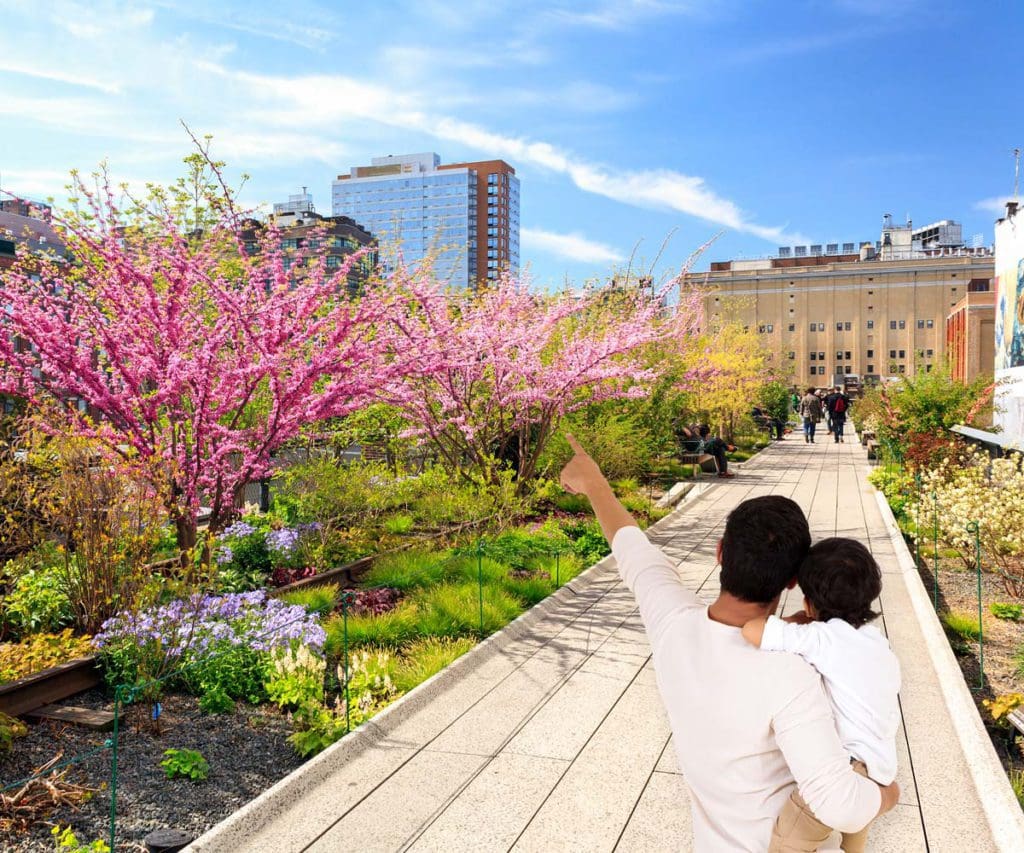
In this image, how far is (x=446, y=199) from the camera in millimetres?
179625

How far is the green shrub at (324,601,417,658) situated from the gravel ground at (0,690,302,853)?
109cm

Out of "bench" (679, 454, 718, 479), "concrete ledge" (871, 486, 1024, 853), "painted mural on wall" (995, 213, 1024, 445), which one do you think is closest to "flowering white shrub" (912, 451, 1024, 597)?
"concrete ledge" (871, 486, 1024, 853)

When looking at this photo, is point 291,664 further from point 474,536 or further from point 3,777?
point 474,536

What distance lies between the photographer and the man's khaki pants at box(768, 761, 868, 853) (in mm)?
2082

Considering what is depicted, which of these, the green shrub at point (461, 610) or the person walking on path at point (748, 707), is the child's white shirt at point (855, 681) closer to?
the person walking on path at point (748, 707)

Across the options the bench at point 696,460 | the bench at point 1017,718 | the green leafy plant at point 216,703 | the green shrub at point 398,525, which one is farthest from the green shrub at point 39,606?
the bench at point 696,460

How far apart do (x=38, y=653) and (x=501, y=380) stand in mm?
7660

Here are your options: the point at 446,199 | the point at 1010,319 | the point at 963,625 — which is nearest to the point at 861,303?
the point at 1010,319

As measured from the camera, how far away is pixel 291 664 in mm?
5996

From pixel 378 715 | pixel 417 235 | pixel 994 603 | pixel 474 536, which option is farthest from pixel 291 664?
pixel 417 235

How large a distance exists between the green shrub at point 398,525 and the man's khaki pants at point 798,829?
9053 millimetres

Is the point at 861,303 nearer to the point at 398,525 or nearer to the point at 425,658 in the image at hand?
the point at 398,525

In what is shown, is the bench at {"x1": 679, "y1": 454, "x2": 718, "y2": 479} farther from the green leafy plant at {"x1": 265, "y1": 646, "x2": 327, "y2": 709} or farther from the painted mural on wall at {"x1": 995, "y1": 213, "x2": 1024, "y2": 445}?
the green leafy plant at {"x1": 265, "y1": 646, "x2": 327, "y2": 709}

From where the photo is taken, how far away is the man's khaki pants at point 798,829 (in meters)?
2.08
